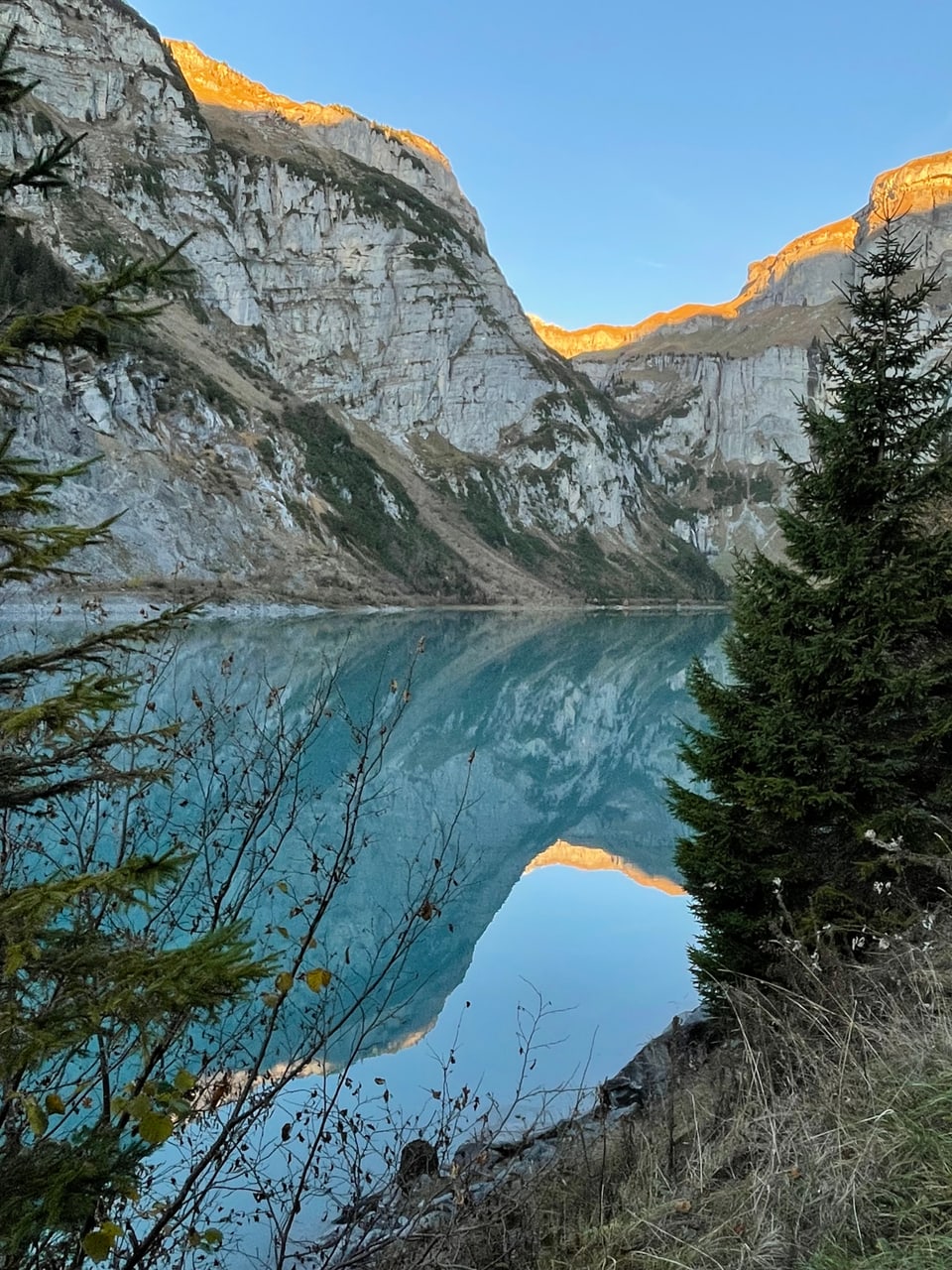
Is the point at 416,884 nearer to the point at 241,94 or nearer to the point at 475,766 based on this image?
the point at 475,766

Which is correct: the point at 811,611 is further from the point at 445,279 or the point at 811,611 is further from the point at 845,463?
the point at 445,279

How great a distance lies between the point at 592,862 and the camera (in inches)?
632

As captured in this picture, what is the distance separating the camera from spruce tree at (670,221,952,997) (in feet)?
21.8

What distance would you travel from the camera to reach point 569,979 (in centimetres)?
1048

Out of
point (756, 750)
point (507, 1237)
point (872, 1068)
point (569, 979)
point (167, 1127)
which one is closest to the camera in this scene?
point (167, 1127)

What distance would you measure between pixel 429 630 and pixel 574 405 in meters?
104

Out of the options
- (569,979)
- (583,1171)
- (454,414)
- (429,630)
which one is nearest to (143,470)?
(429,630)

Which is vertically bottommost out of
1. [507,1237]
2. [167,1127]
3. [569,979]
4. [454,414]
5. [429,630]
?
[569,979]

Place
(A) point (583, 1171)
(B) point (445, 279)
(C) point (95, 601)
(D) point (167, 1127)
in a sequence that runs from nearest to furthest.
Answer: (D) point (167, 1127)
(A) point (583, 1171)
(C) point (95, 601)
(B) point (445, 279)

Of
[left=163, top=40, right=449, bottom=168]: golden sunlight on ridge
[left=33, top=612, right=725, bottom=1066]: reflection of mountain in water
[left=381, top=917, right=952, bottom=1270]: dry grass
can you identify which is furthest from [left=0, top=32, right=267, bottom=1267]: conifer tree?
[left=163, top=40, right=449, bottom=168]: golden sunlight on ridge

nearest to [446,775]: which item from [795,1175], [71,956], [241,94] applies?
[795,1175]

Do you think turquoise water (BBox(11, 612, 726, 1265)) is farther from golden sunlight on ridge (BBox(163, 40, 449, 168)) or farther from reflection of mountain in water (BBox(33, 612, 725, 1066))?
golden sunlight on ridge (BBox(163, 40, 449, 168))

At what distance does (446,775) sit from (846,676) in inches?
554

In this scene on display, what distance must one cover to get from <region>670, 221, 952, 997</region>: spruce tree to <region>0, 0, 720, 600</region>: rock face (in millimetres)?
48289
